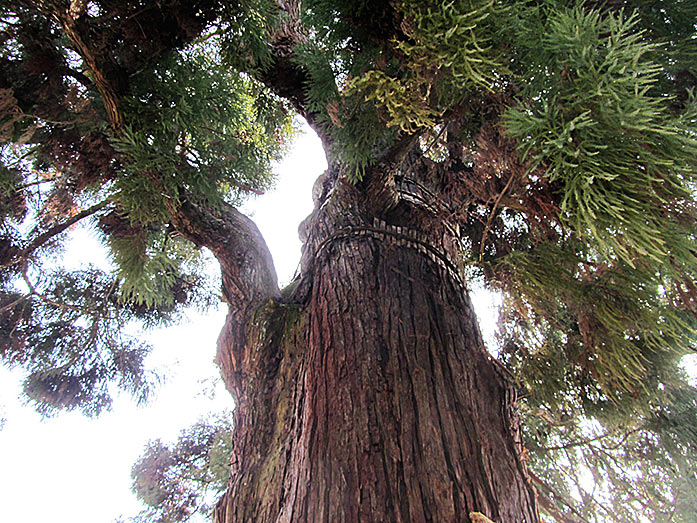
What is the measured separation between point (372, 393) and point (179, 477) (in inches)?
163

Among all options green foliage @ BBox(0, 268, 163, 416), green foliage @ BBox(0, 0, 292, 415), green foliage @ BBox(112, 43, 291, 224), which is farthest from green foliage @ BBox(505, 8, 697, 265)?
green foliage @ BBox(0, 268, 163, 416)

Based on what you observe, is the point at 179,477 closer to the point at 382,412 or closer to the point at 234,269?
the point at 234,269

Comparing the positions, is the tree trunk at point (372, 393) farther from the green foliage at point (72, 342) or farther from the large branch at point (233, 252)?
the green foliage at point (72, 342)

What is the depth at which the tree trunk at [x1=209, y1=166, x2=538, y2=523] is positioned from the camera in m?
1.27

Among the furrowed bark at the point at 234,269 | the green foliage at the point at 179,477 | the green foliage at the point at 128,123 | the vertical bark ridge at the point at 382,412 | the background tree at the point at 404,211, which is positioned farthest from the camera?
the green foliage at the point at 179,477

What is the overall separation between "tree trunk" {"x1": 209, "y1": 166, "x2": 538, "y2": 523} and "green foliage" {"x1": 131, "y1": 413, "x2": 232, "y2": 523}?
8.13ft

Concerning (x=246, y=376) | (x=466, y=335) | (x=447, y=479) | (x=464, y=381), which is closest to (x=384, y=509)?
(x=447, y=479)

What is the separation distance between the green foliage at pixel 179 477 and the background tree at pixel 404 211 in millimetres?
2621

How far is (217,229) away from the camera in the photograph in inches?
98.5

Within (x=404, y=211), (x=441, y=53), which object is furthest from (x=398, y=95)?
(x=404, y=211)

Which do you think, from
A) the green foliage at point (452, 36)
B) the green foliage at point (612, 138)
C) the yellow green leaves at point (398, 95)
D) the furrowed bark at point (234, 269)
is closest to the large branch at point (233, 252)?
the furrowed bark at point (234, 269)

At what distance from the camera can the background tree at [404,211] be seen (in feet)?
3.65

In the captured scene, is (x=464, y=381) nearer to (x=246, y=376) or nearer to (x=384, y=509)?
(x=384, y=509)

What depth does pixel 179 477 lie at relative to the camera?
456 centimetres
